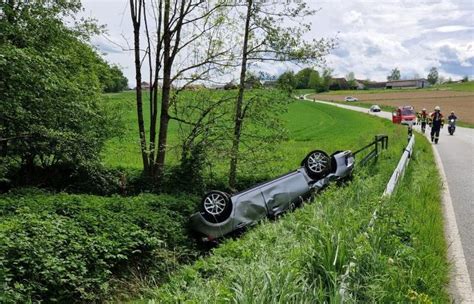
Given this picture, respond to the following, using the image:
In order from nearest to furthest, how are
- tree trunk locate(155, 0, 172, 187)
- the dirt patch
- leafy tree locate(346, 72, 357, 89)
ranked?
tree trunk locate(155, 0, 172, 187) → the dirt patch → leafy tree locate(346, 72, 357, 89)

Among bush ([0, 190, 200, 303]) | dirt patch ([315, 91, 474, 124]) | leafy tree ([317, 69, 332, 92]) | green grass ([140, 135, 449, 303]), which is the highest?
leafy tree ([317, 69, 332, 92])

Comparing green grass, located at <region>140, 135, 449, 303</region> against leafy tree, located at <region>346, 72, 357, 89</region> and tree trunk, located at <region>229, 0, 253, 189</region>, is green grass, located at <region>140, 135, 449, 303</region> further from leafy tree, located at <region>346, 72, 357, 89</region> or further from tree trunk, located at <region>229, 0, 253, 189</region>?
leafy tree, located at <region>346, 72, 357, 89</region>

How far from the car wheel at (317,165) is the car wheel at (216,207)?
2628 millimetres

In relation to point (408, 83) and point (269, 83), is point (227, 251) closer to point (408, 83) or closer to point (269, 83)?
point (269, 83)

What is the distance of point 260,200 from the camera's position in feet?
31.2

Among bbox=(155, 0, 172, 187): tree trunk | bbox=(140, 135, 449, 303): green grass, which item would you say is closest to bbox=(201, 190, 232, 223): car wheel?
bbox=(140, 135, 449, 303): green grass

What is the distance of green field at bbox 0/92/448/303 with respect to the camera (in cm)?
338

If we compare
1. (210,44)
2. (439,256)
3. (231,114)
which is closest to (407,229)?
(439,256)

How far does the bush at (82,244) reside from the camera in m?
6.05

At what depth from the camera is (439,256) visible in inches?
186

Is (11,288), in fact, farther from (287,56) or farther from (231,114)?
(287,56)

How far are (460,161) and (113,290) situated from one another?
10.9m

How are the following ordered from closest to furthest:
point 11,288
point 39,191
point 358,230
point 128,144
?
point 358,230 → point 11,288 → point 39,191 → point 128,144

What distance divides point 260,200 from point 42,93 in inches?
222
